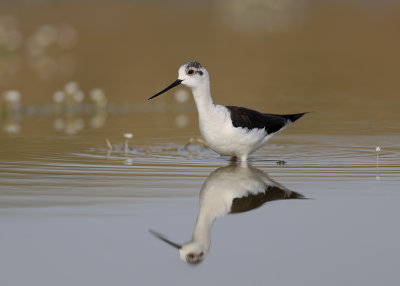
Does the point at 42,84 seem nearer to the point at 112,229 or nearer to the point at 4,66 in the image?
the point at 4,66

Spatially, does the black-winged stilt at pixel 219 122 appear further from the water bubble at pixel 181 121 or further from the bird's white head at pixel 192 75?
the water bubble at pixel 181 121

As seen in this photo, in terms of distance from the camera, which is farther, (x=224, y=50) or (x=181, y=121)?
(x=224, y=50)

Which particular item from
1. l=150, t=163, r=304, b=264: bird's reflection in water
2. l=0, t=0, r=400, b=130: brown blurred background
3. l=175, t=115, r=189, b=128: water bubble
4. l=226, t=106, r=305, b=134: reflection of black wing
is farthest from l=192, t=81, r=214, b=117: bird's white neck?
l=0, t=0, r=400, b=130: brown blurred background

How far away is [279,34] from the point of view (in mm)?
29812

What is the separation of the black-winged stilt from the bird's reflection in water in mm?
358

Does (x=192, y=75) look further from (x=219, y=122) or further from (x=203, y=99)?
(x=219, y=122)

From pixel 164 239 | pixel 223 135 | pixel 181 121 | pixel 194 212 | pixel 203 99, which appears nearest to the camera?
pixel 164 239

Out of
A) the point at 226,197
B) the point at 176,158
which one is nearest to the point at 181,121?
the point at 176,158

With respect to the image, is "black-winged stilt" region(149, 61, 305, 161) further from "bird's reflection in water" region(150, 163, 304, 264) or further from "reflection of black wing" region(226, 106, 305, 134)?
"bird's reflection in water" region(150, 163, 304, 264)

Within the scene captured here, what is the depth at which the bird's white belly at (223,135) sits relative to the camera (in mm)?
9062

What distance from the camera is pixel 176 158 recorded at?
9.53 meters

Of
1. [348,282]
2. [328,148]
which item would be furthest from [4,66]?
[348,282]

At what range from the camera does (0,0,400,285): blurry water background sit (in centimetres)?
515

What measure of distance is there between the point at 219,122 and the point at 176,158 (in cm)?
71
